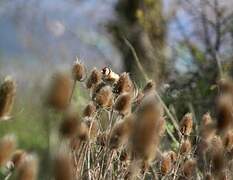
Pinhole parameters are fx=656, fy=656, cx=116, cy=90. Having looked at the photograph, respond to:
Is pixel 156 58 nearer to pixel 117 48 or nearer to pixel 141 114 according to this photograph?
pixel 117 48

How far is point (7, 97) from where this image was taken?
1478 millimetres

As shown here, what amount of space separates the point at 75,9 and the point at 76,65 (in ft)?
20.3

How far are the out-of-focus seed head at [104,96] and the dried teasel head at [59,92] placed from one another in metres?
0.53

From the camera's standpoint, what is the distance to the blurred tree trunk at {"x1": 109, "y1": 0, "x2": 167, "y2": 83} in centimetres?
634

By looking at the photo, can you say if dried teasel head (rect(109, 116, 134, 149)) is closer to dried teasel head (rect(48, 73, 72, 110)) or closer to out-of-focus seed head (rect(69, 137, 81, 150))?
out-of-focus seed head (rect(69, 137, 81, 150))

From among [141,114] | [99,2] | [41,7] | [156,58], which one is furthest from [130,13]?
[141,114]

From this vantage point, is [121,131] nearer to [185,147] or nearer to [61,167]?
[61,167]

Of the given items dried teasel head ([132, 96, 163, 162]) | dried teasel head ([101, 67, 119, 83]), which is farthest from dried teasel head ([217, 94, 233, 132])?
dried teasel head ([101, 67, 119, 83])

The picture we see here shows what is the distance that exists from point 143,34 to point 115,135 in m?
6.73

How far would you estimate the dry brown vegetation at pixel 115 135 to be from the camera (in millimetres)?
1216

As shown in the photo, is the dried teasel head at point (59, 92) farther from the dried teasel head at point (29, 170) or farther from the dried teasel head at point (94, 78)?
the dried teasel head at point (94, 78)

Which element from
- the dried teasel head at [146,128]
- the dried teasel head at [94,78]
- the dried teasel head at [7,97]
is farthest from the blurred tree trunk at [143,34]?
the dried teasel head at [146,128]

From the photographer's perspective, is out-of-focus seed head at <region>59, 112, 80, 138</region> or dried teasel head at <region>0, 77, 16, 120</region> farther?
dried teasel head at <region>0, 77, 16, 120</region>

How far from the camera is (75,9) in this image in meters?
8.10
